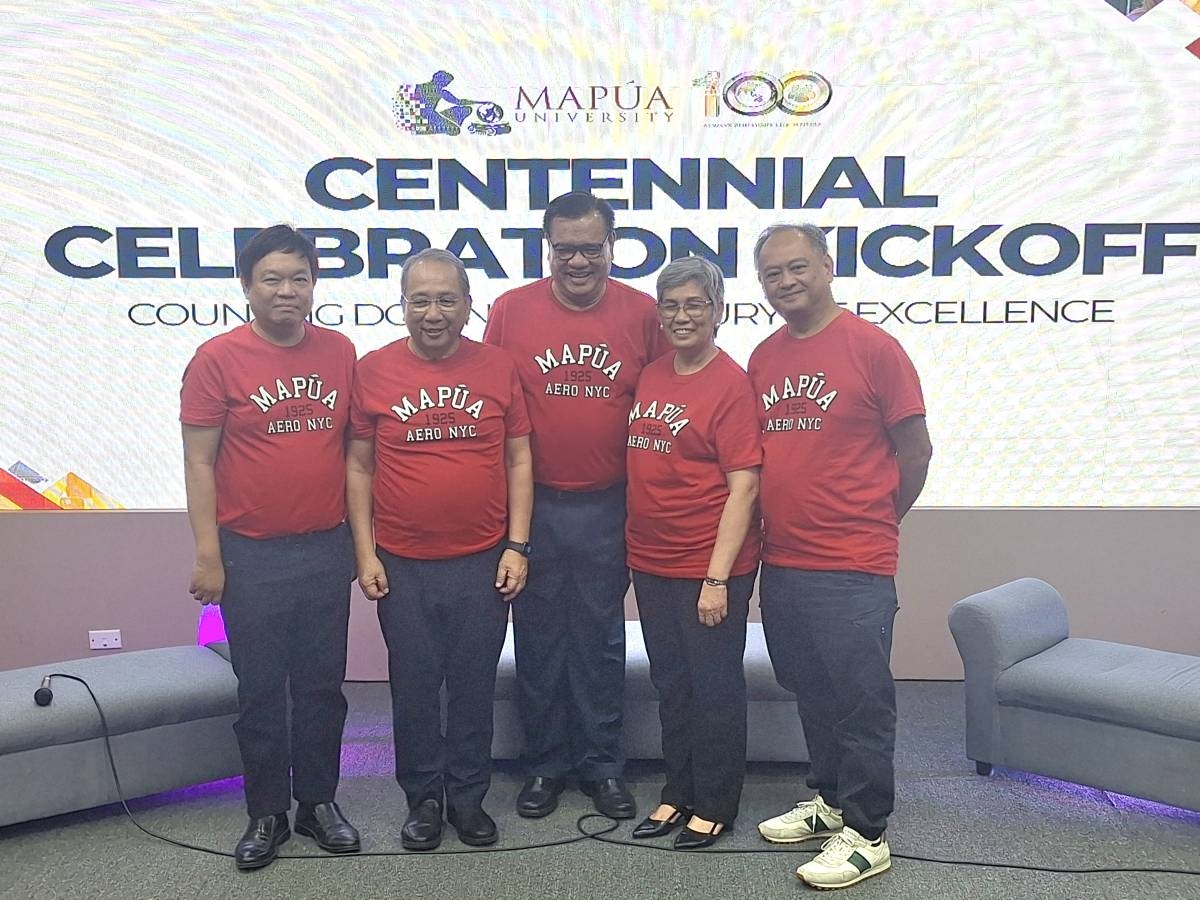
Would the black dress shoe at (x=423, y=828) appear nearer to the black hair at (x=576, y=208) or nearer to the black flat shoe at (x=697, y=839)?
the black flat shoe at (x=697, y=839)

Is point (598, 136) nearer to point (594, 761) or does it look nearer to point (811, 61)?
point (811, 61)

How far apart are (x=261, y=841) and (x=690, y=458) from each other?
1480mm

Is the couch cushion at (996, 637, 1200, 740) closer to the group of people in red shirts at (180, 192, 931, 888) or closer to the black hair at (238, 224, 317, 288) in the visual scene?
the group of people in red shirts at (180, 192, 931, 888)

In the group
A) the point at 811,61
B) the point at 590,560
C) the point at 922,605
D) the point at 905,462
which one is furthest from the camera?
the point at 922,605

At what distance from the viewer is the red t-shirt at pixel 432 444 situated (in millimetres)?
2346

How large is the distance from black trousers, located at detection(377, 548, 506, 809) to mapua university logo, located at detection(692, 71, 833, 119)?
6.89 feet

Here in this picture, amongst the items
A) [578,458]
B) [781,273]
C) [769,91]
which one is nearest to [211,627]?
[578,458]

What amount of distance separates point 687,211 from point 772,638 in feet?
6.03

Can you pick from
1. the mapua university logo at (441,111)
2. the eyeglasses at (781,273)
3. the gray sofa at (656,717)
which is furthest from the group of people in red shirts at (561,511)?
the mapua university logo at (441,111)

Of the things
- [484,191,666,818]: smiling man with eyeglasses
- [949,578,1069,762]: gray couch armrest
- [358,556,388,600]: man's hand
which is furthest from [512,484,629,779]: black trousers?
[949,578,1069,762]: gray couch armrest

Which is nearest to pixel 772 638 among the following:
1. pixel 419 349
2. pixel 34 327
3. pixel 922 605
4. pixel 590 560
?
pixel 590 560

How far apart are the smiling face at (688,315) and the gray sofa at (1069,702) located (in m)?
1.31

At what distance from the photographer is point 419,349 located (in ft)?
7.86

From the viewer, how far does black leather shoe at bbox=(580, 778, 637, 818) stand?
8.62 feet
